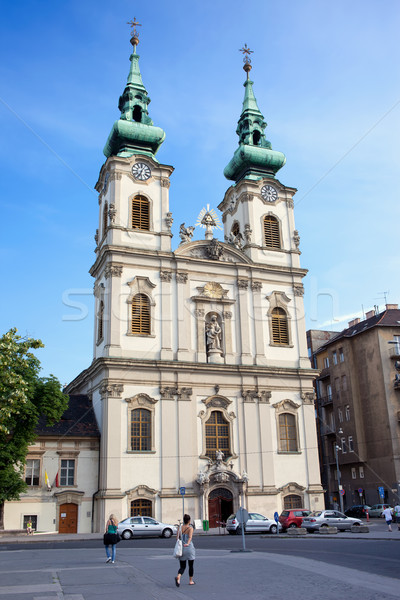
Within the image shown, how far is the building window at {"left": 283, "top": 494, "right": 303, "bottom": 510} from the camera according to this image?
3941 cm

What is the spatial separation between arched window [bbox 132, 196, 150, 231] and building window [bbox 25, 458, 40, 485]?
16.8 metres

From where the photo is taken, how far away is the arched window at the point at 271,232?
46.9 m

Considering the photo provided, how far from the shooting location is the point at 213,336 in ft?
136

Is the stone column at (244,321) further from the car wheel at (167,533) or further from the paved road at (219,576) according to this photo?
the paved road at (219,576)

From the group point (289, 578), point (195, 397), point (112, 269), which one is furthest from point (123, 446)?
point (289, 578)

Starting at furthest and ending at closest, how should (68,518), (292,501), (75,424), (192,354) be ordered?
(192,354)
(292,501)
(75,424)
(68,518)

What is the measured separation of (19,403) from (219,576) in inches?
785

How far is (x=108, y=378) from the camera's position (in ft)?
121

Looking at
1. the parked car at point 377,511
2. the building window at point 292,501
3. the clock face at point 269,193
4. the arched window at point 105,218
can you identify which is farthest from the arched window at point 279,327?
the parked car at point 377,511

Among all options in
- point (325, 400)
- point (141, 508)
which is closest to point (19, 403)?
point (141, 508)

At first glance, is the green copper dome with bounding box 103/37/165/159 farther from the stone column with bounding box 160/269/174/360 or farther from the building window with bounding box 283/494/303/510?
the building window with bounding box 283/494/303/510

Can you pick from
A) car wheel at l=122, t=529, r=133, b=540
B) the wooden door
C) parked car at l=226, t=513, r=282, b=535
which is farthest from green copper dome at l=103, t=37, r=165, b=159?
car wheel at l=122, t=529, r=133, b=540

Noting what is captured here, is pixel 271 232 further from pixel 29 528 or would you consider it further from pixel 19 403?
pixel 29 528

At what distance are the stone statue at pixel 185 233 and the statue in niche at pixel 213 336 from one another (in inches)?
252
